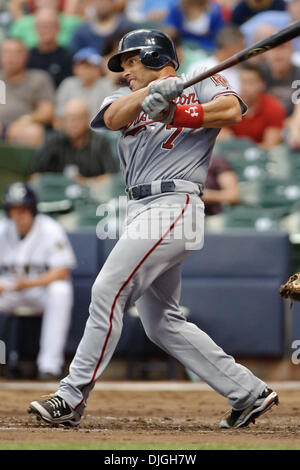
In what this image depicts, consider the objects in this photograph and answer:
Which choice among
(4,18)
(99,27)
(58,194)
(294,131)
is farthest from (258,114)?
(4,18)

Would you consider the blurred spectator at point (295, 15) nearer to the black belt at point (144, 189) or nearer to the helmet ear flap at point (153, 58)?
the helmet ear flap at point (153, 58)

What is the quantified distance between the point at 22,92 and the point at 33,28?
1309 mm

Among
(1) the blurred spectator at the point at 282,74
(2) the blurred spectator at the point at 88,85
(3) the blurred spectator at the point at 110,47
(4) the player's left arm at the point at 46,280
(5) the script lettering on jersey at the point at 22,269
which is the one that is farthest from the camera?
(3) the blurred spectator at the point at 110,47

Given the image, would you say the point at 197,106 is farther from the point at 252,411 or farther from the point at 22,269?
the point at 22,269

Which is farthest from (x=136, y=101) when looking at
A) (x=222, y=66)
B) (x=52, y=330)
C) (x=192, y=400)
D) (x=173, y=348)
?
(x=52, y=330)

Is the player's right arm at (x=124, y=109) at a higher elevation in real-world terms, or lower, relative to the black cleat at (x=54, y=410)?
higher

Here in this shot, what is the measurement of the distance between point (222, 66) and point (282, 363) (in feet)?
12.8

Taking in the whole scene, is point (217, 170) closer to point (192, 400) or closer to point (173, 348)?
point (192, 400)

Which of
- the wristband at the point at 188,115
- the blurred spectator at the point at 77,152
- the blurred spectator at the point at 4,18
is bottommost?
the wristband at the point at 188,115

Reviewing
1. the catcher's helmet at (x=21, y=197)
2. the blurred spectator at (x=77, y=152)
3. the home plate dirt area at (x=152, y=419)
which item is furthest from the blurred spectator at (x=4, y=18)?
the home plate dirt area at (x=152, y=419)

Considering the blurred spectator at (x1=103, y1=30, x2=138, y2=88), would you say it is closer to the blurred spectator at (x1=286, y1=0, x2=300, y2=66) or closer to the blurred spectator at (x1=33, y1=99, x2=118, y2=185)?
the blurred spectator at (x1=33, y1=99, x2=118, y2=185)

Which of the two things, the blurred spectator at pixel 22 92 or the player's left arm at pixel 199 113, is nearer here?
the player's left arm at pixel 199 113

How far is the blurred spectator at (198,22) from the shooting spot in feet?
32.2

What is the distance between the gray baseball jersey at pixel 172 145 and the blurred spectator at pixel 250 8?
5.96 metres
